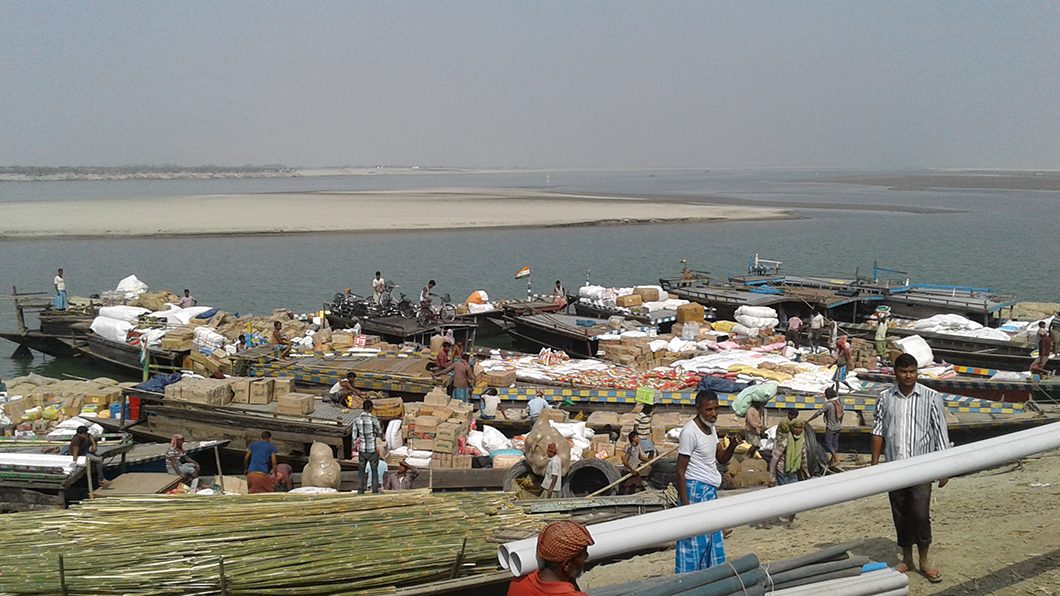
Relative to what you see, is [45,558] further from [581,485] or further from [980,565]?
[980,565]

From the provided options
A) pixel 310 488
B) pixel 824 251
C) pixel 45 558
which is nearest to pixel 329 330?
pixel 310 488

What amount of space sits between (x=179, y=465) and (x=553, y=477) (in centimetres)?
528

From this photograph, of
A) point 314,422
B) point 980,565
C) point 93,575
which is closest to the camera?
point 980,565

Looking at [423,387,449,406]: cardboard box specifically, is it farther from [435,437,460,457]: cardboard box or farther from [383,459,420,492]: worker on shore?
[383,459,420,492]: worker on shore

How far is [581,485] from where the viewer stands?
9.46 metres

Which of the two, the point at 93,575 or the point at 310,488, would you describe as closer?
the point at 93,575

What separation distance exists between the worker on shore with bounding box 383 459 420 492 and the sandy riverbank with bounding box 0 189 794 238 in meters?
55.2

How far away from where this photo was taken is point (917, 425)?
511 centimetres

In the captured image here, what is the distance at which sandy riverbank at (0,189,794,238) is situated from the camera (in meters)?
63.9

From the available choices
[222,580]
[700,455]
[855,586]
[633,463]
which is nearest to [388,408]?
[633,463]

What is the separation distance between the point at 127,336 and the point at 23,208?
7701 cm

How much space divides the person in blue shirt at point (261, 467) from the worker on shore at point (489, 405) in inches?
164

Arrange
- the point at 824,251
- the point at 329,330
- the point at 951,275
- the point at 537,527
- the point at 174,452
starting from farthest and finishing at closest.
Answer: the point at 824,251 → the point at 951,275 → the point at 329,330 → the point at 174,452 → the point at 537,527

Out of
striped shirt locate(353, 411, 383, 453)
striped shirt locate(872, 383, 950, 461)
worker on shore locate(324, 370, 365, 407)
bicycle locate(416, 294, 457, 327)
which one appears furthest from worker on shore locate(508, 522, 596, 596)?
bicycle locate(416, 294, 457, 327)
